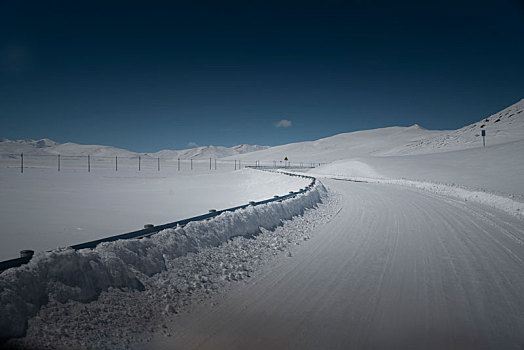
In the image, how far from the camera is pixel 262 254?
6.76 m

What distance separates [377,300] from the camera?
14.7ft

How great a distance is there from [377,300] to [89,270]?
12.6ft

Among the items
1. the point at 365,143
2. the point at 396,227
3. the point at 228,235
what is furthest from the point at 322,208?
the point at 365,143

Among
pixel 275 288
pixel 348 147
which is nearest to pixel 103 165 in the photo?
pixel 275 288

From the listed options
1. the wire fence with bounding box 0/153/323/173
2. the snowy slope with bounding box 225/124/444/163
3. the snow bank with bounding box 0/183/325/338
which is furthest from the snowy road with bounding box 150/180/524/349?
the snowy slope with bounding box 225/124/444/163

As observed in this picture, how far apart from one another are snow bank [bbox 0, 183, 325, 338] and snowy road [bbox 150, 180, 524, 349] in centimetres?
124

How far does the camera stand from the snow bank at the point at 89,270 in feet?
11.3

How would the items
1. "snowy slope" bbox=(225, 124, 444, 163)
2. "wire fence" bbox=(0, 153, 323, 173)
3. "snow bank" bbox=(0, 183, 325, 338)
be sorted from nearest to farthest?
"snow bank" bbox=(0, 183, 325, 338), "wire fence" bbox=(0, 153, 323, 173), "snowy slope" bbox=(225, 124, 444, 163)

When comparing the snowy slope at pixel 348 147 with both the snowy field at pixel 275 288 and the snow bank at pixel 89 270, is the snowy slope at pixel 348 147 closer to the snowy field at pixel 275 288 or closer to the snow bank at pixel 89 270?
the snowy field at pixel 275 288

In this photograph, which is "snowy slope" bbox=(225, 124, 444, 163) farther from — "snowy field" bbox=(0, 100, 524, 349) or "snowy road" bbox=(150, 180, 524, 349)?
"snowy road" bbox=(150, 180, 524, 349)

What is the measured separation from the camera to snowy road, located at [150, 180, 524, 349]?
3512mm

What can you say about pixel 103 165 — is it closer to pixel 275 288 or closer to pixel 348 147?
pixel 275 288

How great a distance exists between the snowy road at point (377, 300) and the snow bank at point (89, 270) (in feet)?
4.08

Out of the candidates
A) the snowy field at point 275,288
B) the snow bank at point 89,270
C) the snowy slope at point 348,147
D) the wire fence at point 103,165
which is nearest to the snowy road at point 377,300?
the snowy field at point 275,288
